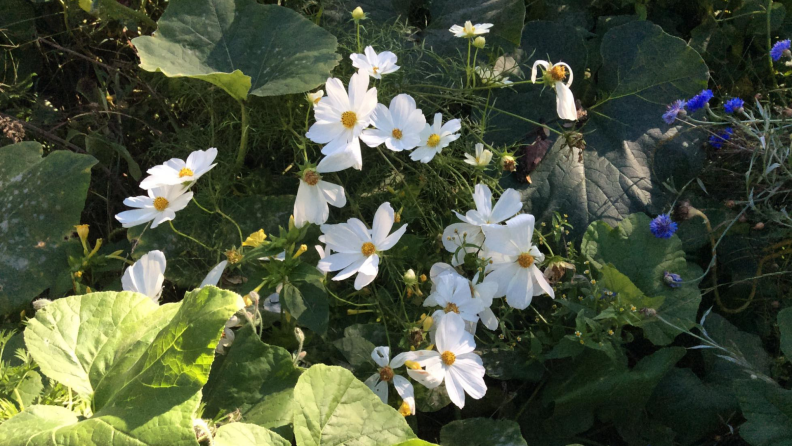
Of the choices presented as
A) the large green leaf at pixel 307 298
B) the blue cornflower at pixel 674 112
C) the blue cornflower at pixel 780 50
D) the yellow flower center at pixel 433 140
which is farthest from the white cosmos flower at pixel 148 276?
the blue cornflower at pixel 780 50

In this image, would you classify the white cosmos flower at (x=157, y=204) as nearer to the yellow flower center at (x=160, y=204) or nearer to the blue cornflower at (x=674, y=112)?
the yellow flower center at (x=160, y=204)

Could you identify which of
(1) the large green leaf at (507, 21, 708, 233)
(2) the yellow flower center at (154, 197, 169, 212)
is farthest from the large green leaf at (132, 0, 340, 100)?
(1) the large green leaf at (507, 21, 708, 233)

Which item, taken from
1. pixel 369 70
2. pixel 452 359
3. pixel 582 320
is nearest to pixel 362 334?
pixel 452 359

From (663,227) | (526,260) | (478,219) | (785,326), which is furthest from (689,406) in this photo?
(478,219)

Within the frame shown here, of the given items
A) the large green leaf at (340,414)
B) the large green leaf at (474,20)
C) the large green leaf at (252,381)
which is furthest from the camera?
the large green leaf at (474,20)

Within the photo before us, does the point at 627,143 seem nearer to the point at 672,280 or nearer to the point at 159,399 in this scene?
the point at 672,280

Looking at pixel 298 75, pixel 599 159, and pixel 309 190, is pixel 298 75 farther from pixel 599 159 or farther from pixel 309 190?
pixel 599 159
